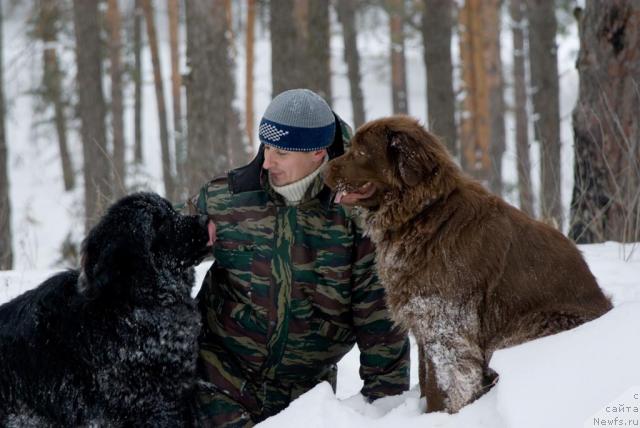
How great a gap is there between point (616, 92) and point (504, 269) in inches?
158

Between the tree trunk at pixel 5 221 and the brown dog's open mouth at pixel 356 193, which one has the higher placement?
the brown dog's open mouth at pixel 356 193

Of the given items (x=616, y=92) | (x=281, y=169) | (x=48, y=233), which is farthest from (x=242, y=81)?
(x=281, y=169)

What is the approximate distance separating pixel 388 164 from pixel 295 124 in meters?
0.55

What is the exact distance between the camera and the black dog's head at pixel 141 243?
135 inches

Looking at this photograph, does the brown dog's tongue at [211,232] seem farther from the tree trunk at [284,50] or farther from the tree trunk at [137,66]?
the tree trunk at [137,66]

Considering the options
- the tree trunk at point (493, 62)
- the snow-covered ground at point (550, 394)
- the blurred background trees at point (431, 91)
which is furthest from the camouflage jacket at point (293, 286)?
the tree trunk at point (493, 62)

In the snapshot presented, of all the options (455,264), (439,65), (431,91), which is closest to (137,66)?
(431,91)

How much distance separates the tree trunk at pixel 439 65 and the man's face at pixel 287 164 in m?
7.78

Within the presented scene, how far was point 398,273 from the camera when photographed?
3.38m

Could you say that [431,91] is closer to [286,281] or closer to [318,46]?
[318,46]

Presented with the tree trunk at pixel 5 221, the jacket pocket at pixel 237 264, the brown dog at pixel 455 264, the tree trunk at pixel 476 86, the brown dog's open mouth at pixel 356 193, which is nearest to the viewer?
the brown dog at pixel 455 264

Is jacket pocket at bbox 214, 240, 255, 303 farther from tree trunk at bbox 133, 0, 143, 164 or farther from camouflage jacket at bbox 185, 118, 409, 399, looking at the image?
tree trunk at bbox 133, 0, 143, 164

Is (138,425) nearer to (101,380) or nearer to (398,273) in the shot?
(101,380)

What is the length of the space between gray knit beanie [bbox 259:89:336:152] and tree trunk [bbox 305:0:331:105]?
9.13 m
